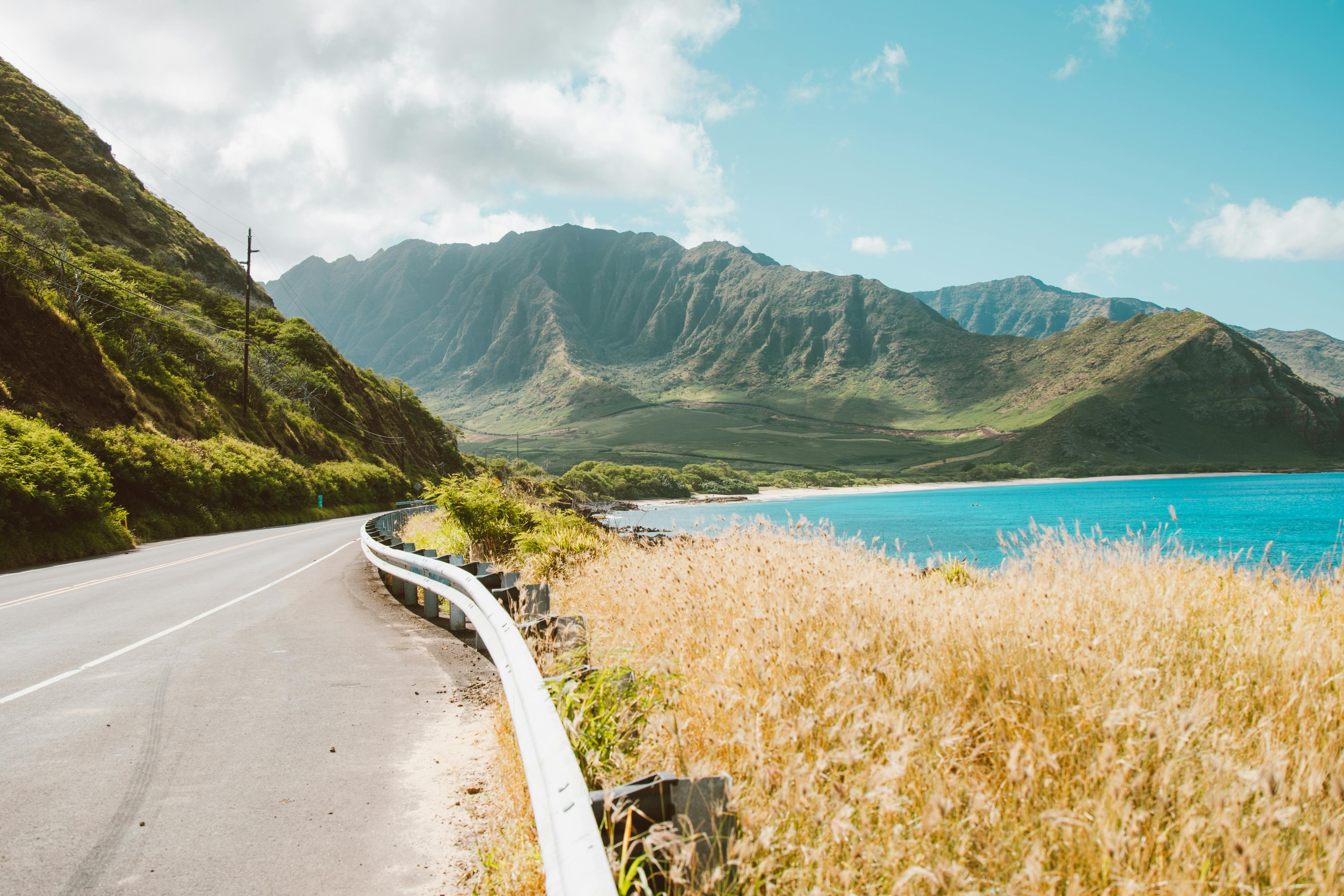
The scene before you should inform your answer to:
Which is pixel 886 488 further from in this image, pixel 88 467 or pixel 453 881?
pixel 453 881

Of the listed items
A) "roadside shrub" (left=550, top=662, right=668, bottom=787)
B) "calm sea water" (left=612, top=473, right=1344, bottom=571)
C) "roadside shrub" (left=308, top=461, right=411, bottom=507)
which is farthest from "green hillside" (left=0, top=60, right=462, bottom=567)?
"roadside shrub" (left=550, top=662, right=668, bottom=787)

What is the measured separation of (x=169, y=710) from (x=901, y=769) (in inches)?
255

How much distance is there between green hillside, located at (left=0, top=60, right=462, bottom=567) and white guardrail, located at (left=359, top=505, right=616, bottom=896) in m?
19.7

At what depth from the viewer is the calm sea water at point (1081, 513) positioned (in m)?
43.7

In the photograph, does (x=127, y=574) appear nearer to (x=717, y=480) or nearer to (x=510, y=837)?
(x=510, y=837)

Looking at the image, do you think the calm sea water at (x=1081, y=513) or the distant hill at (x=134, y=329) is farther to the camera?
the calm sea water at (x=1081, y=513)

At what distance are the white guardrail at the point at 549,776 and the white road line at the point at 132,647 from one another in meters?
4.02

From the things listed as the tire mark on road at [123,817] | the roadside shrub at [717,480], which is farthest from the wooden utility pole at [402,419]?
the roadside shrub at [717,480]

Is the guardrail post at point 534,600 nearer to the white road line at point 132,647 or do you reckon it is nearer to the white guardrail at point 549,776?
the white guardrail at point 549,776

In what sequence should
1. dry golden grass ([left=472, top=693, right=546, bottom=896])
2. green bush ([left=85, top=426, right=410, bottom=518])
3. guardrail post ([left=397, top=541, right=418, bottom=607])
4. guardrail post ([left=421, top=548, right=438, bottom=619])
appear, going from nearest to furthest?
dry golden grass ([left=472, top=693, right=546, bottom=896])
guardrail post ([left=421, top=548, right=438, bottom=619])
guardrail post ([left=397, top=541, right=418, bottom=607])
green bush ([left=85, top=426, right=410, bottom=518])

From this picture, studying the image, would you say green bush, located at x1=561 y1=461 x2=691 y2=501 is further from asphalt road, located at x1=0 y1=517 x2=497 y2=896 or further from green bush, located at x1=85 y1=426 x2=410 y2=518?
asphalt road, located at x1=0 y1=517 x2=497 y2=896

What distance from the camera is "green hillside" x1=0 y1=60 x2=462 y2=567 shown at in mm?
22625

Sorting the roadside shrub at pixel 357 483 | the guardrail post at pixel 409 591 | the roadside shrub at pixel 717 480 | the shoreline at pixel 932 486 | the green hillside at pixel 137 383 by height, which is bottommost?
the shoreline at pixel 932 486

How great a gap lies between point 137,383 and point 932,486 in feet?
570
